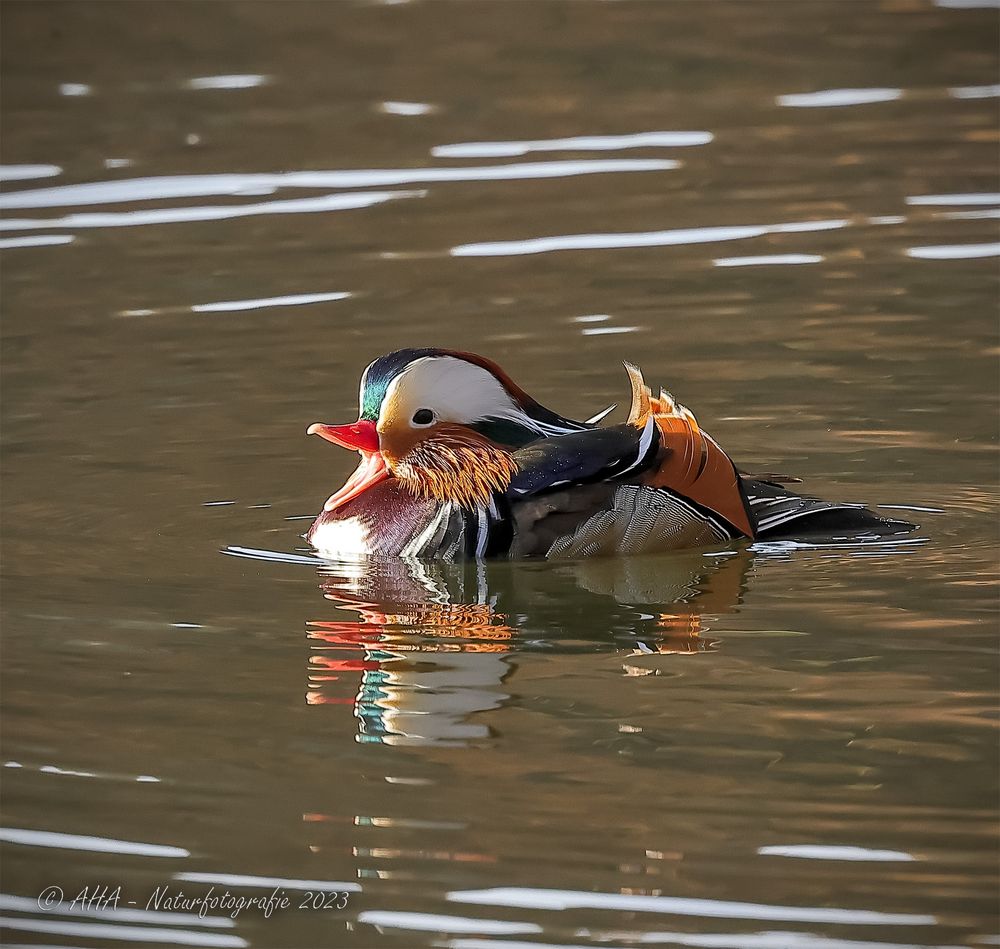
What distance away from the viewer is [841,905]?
507 centimetres

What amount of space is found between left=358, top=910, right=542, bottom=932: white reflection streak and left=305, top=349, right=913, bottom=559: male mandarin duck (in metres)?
2.66

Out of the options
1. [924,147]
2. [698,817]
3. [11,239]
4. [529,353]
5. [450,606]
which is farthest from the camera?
[924,147]

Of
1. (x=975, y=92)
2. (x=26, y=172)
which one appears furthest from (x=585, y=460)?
(x=975, y=92)

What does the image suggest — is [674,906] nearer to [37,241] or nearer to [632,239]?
[632,239]

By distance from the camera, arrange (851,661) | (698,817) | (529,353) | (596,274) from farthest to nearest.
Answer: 1. (596,274)
2. (529,353)
3. (851,661)
4. (698,817)

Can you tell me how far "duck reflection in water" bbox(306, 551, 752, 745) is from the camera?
6.50 m

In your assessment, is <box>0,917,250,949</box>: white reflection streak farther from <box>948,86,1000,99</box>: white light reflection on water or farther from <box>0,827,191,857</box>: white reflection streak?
<box>948,86,1000,99</box>: white light reflection on water

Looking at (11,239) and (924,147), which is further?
(924,147)

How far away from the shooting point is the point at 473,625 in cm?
730

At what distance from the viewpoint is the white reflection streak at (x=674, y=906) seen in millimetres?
5012

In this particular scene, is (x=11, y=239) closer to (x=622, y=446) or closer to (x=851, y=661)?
(x=622, y=446)

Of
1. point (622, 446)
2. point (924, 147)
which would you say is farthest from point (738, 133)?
point (622, 446)

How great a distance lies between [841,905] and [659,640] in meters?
2.07

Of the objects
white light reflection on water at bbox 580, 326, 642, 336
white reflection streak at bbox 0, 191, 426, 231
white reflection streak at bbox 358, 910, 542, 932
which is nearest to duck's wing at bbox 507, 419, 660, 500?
white reflection streak at bbox 358, 910, 542, 932
